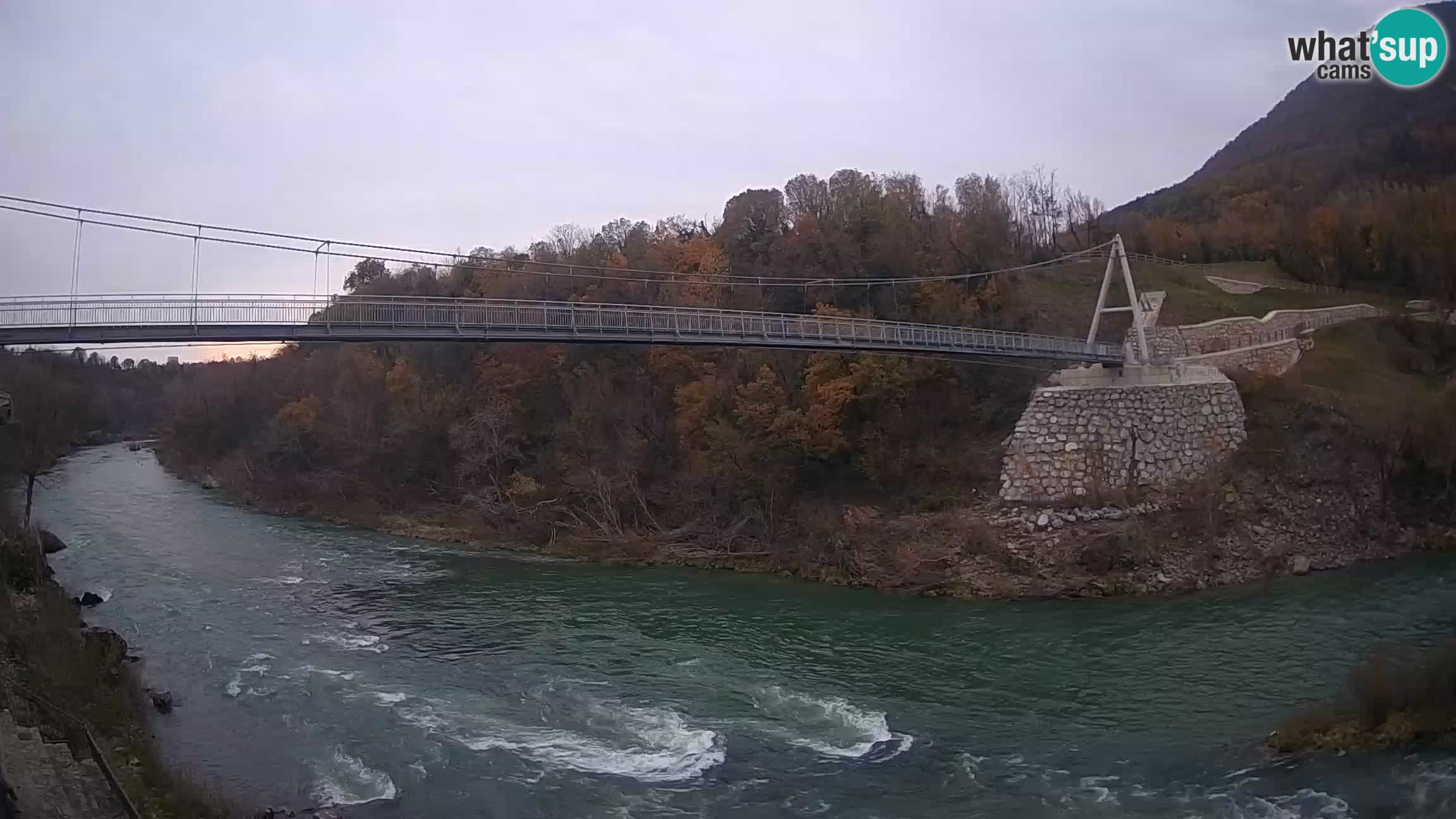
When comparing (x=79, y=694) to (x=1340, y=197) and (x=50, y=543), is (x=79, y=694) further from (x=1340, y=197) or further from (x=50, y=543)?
(x=1340, y=197)

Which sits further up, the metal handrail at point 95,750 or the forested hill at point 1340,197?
the forested hill at point 1340,197

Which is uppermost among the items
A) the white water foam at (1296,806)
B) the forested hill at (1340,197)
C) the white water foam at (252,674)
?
the forested hill at (1340,197)

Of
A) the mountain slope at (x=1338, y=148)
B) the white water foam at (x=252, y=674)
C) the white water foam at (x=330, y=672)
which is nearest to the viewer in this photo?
the white water foam at (x=252, y=674)

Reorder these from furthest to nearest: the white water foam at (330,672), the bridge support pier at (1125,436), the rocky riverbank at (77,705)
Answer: the bridge support pier at (1125,436), the white water foam at (330,672), the rocky riverbank at (77,705)

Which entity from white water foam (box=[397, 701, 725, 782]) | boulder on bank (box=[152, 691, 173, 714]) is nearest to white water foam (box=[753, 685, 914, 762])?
white water foam (box=[397, 701, 725, 782])

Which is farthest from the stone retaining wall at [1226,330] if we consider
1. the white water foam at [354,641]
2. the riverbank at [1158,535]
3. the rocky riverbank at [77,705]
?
the rocky riverbank at [77,705]

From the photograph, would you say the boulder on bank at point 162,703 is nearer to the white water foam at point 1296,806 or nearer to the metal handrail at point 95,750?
the metal handrail at point 95,750
